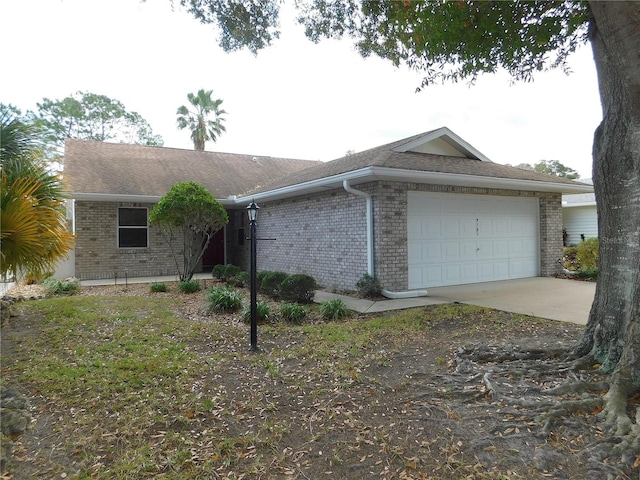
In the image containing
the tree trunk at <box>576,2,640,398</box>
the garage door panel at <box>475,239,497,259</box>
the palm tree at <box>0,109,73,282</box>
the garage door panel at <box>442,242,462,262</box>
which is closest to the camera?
the tree trunk at <box>576,2,640,398</box>

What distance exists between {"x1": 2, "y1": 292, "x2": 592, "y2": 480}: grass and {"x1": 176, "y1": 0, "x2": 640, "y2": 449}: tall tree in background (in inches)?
64.6

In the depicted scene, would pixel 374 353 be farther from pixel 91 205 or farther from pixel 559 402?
pixel 91 205

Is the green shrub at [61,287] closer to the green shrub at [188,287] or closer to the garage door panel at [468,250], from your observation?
the green shrub at [188,287]

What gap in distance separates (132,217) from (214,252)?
11.4ft

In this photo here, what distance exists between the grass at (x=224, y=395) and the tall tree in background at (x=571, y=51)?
1.64 meters

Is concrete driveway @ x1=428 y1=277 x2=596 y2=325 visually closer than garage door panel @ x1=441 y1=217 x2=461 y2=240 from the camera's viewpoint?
Yes

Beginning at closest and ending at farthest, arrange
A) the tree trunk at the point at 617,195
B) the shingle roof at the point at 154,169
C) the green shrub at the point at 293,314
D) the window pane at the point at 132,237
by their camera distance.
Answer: the tree trunk at the point at 617,195 → the green shrub at the point at 293,314 → the shingle roof at the point at 154,169 → the window pane at the point at 132,237

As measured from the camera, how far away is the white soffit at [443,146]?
10273 millimetres

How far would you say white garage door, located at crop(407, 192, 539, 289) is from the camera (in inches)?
379

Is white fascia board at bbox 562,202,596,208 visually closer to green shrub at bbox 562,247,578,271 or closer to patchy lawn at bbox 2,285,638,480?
green shrub at bbox 562,247,578,271

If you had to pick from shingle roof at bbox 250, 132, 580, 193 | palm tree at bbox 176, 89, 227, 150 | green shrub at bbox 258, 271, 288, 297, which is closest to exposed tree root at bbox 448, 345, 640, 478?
shingle roof at bbox 250, 132, 580, 193

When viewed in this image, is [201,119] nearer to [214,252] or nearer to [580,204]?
[214,252]

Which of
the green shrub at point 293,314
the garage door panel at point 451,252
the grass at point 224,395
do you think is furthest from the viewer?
the garage door panel at point 451,252

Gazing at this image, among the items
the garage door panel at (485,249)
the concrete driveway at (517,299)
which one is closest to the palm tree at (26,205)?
the concrete driveway at (517,299)
